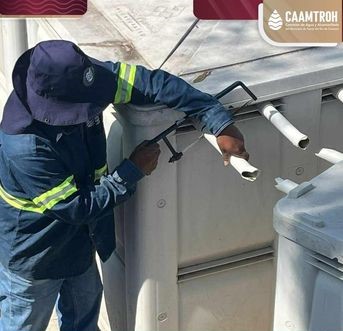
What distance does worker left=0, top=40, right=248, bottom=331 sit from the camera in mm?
2992

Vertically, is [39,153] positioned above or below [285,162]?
above

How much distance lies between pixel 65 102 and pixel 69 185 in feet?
0.84

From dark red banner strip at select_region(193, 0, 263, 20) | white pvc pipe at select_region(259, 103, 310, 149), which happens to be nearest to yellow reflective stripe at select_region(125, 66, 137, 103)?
white pvc pipe at select_region(259, 103, 310, 149)

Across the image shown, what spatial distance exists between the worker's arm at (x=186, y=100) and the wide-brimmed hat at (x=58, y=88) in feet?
0.28

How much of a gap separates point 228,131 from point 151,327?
80 cm

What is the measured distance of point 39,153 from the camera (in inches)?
118

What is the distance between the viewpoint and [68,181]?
305 centimetres

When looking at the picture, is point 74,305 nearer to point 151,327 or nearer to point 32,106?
point 151,327

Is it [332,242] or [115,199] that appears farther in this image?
[115,199]

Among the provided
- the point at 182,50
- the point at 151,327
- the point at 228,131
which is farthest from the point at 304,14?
the point at 151,327

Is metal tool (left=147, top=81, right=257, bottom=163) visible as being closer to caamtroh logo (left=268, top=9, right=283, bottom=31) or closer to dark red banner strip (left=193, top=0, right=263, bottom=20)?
caamtroh logo (left=268, top=9, right=283, bottom=31)

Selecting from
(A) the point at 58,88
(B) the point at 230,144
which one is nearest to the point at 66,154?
(A) the point at 58,88

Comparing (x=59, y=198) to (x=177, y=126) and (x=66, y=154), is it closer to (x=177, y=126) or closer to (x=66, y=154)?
(x=66, y=154)

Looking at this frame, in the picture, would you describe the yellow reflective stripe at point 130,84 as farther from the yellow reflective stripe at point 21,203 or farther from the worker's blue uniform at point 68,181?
the yellow reflective stripe at point 21,203
